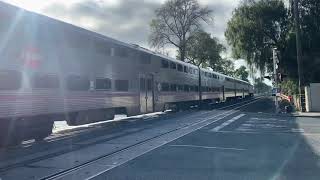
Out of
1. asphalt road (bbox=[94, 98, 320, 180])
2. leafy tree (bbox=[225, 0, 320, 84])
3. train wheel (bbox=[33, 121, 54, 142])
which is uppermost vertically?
leafy tree (bbox=[225, 0, 320, 84])

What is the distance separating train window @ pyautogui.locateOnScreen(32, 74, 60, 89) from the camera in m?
15.1

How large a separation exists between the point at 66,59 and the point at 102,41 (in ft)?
12.7

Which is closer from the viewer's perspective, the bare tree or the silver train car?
the silver train car

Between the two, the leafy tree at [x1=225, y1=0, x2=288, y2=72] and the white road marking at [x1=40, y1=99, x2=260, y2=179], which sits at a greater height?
the leafy tree at [x1=225, y1=0, x2=288, y2=72]

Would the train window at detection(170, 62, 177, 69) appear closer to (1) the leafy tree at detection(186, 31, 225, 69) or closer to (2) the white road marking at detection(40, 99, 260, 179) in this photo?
(2) the white road marking at detection(40, 99, 260, 179)

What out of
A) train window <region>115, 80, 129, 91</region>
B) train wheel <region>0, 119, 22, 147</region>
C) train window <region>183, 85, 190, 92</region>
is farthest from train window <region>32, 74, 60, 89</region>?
train window <region>183, 85, 190, 92</region>

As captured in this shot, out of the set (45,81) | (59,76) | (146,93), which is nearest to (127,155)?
(45,81)

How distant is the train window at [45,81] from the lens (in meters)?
15.1

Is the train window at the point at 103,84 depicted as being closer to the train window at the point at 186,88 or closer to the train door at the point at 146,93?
the train door at the point at 146,93

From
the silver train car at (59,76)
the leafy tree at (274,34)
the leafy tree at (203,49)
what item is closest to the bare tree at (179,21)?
the leafy tree at (203,49)

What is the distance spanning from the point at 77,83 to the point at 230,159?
8260 mm

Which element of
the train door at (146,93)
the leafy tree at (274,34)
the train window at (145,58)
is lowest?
the train door at (146,93)

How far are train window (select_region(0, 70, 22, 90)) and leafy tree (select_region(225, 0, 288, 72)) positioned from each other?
34.0 m

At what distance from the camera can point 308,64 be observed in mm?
41906
